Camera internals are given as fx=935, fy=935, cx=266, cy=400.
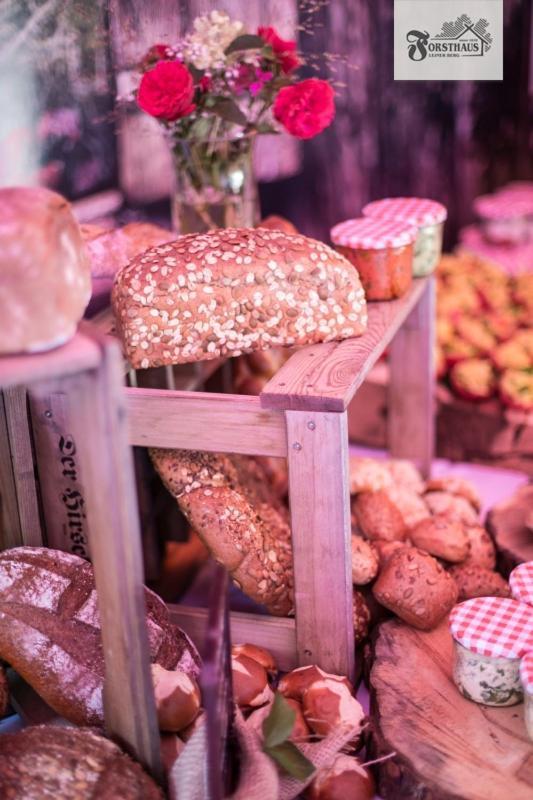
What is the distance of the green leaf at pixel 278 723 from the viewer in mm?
1836

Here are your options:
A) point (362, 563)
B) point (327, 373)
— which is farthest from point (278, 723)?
point (327, 373)

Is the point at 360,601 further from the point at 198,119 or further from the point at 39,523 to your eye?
the point at 198,119

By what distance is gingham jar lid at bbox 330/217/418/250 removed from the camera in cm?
254

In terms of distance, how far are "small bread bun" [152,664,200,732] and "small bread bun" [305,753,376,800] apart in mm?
288

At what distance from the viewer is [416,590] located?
Answer: 2289 millimetres

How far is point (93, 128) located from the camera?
3.42m

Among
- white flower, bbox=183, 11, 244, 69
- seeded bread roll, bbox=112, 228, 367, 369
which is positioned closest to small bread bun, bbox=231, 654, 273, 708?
seeded bread roll, bbox=112, 228, 367, 369

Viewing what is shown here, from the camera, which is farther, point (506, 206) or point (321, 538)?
point (506, 206)

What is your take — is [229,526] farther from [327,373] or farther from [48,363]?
[48,363]

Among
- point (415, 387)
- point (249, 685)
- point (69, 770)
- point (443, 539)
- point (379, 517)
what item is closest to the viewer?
point (69, 770)

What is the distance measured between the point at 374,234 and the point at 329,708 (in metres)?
1.27

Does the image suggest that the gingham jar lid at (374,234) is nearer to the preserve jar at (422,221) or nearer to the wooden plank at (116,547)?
the preserve jar at (422,221)

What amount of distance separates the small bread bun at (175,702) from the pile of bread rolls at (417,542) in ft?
1.96

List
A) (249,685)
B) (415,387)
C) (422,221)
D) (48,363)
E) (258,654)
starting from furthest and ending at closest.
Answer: (415,387) < (422,221) < (258,654) < (249,685) < (48,363)
